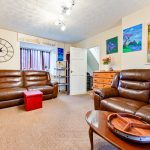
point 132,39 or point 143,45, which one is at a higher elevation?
point 132,39

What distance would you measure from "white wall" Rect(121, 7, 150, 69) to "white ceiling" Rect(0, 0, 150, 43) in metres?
0.15

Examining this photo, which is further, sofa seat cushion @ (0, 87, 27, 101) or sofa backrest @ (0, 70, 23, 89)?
sofa backrest @ (0, 70, 23, 89)

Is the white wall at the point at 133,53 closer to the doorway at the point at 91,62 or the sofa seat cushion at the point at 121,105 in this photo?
the sofa seat cushion at the point at 121,105

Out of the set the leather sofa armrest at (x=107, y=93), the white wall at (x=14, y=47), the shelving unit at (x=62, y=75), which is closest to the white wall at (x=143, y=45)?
the leather sofa armrest at (x=107, y=93)

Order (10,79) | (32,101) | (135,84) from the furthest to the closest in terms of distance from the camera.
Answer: (10,79)
(32,101)
(135,84)

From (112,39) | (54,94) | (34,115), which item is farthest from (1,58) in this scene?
(112,39)

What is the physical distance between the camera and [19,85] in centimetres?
417

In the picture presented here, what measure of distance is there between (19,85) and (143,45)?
147 inches

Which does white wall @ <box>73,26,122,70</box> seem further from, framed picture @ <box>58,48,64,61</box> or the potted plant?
framed picture @ <box>58,48,64,61</box>

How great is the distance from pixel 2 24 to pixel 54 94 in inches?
108

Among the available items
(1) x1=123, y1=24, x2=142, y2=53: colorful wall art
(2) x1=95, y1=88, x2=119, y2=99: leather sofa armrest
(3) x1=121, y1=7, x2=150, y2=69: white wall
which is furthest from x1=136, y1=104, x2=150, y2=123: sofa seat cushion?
(1) x1=123, y1=24, x2=142, y2=53: colorful wall art

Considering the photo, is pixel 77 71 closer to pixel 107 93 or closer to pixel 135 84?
pixel 107 93

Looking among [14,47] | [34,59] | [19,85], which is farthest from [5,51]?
[34,59]

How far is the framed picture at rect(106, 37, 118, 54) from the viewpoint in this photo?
4.12m
